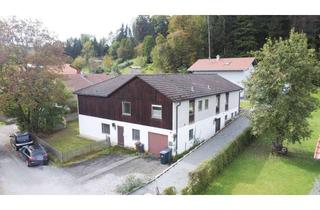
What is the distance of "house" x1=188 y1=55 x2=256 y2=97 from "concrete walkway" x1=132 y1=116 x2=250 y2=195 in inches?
586

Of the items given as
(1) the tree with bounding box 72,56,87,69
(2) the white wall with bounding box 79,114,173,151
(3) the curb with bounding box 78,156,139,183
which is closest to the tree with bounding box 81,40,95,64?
(1) the tree with bounding box 72,56,87,69

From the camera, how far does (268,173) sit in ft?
50.4

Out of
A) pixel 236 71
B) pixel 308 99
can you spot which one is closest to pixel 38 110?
pixel 308 99

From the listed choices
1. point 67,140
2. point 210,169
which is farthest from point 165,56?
point 210,169

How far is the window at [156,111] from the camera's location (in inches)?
725

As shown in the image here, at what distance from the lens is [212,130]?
22.5m

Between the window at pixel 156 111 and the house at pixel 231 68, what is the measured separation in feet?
67.0

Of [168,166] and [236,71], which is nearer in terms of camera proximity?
[168,166]

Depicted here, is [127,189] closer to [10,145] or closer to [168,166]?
[168,166]

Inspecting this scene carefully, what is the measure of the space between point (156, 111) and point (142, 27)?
51.3 m

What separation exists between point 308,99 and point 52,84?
758 inches

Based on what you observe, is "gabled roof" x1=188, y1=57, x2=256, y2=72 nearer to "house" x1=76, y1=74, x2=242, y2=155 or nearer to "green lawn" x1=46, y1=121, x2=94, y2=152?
"house" x1=76, y1=74, x2=242, y2=155

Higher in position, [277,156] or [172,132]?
[172,132]

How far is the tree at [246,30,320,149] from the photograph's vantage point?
16.8 meters
